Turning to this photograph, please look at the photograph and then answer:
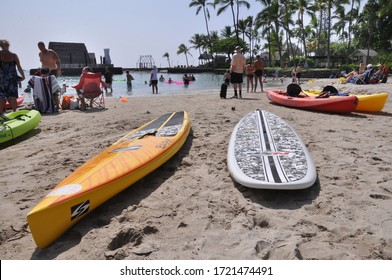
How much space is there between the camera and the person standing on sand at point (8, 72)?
586cm

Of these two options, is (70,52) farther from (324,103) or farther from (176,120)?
(176,120)

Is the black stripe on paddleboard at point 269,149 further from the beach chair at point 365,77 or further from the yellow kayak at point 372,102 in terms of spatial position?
the beach chair at point 365,77

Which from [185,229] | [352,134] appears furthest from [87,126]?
[352,134]

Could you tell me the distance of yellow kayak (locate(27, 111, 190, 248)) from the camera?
83.9 inches

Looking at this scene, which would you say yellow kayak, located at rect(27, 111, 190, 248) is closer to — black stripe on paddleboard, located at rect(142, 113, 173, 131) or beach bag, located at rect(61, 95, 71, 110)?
black stripe on paddleboard, located at rect(142, 113, 173, 131)

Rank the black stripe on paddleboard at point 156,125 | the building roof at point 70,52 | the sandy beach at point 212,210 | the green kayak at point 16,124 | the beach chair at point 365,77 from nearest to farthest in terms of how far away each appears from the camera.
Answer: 1. the sandy beach at point 212,210
2. the black stripe on paddleboard at point 156,125
3. the green kayak at point 16,124
4. the beach chair at point 365,77
5. the building roof at point 70,52

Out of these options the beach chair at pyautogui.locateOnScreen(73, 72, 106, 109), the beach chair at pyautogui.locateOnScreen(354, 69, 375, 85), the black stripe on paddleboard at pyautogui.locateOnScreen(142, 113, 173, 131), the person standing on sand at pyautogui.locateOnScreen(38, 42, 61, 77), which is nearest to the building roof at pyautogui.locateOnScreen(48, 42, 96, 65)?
the beach chair at pyautogui.locateOnScreen(73, 72, 106, 109)

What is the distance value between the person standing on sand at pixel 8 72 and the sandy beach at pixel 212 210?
225 centimetres

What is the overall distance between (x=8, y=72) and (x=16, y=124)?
1.58m

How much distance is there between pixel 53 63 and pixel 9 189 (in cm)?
551

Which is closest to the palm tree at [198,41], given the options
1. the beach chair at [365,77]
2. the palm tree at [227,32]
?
the palm tree at [227,32]

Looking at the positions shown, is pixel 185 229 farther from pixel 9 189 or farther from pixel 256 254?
pixel 9 189

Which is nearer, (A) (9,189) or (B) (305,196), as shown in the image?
(B) (305,196)

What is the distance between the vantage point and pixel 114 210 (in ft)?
8.57
